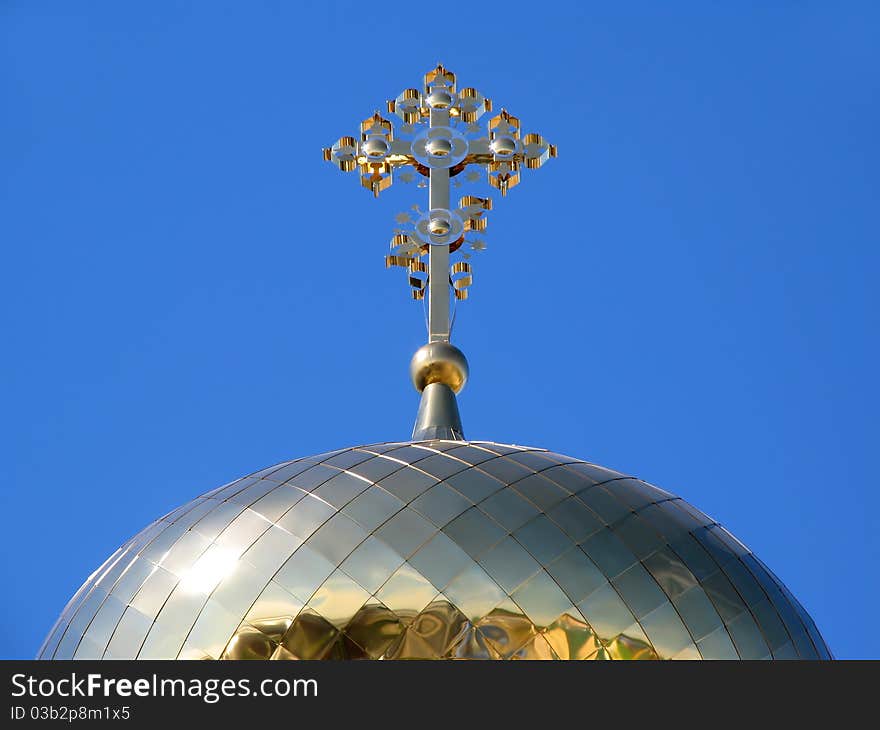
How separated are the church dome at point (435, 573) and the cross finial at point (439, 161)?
139 inches

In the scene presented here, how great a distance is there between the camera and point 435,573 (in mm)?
14984

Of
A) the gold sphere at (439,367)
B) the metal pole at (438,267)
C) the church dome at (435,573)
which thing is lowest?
the church dome at (435,573)

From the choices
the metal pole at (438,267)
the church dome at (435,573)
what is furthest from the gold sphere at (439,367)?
the church dome at (435,573)

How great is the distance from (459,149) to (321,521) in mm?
5484

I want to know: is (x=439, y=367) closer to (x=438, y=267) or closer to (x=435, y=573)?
(x=438, y=267)

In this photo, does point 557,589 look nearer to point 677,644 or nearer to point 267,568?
point 677,644

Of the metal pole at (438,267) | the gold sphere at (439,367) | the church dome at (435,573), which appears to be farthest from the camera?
the metal pole at (438,267)

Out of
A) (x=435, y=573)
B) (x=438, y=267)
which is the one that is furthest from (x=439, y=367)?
(x=435, y=573)

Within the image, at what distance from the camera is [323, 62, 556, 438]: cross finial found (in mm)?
19906

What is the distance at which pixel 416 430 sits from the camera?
60.8 feet

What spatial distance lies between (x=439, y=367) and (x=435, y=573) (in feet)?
14.4

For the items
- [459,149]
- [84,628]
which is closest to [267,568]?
[84,628]

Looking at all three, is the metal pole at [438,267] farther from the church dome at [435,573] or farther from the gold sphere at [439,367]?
the church dome at [435,573]

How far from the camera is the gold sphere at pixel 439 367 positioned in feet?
62.7
